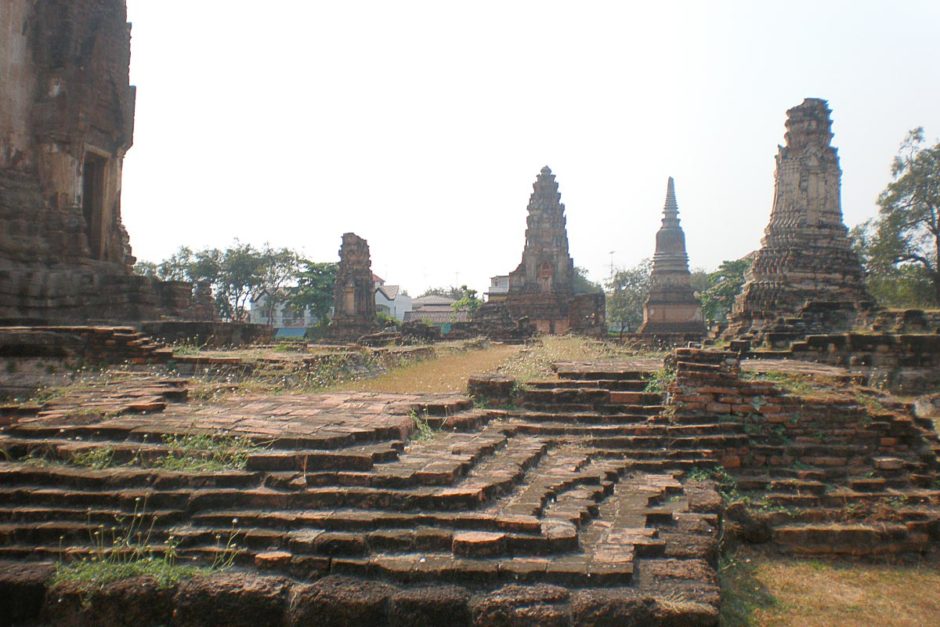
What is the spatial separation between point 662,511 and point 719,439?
1944 mm

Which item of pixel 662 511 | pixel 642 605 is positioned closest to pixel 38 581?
pixel 642 605

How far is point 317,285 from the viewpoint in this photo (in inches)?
1601

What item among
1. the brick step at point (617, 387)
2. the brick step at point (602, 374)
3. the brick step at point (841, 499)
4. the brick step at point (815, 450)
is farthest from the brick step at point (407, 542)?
the brick step at point (602, 374)

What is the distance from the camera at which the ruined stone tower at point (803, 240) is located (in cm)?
1669

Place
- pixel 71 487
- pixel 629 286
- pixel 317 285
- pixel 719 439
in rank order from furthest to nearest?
pixel 629 286
pixel 317 285
pixel 719 439
pixel 71 487

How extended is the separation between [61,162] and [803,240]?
50.1 ft

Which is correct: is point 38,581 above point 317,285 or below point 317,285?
below

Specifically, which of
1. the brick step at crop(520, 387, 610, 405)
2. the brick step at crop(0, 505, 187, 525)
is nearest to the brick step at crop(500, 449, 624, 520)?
the brick step at crop(520, 387, 610, 405)

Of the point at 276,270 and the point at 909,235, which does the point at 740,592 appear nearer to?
the point at 909,235

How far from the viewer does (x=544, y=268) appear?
2955 centimetres

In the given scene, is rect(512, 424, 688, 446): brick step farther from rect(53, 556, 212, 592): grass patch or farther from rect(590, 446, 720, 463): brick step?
rect(53, 556, 212, 592): grass patch

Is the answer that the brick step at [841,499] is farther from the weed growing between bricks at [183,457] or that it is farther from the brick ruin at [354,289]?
the brick ruin at [354,289]

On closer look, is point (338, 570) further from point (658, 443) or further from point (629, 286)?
point (629, 286)

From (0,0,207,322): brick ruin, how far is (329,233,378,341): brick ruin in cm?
1284
